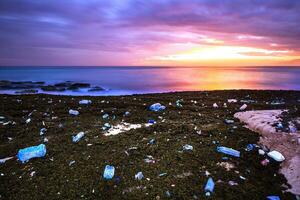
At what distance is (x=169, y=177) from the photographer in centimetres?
359

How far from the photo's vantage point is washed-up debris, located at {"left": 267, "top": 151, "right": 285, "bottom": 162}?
4.05 metres

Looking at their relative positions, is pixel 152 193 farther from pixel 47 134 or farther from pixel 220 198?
pixel 47 134

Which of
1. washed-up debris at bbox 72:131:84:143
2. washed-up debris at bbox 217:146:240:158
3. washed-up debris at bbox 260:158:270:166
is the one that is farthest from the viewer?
washed-up debris at bbox 72:131:84:143

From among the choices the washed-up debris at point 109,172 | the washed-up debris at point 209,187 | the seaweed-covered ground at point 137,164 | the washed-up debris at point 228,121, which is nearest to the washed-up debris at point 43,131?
the seaweed-covered ground at point 137,164

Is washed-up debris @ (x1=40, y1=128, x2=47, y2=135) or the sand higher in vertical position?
the sand

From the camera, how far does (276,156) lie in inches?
162

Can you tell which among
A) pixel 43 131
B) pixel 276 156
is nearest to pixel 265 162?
pixel 276 156

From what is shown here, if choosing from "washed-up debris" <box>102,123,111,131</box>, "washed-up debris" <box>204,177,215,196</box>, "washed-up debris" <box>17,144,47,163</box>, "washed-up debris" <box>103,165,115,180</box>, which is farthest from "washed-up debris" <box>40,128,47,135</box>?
"washed-up debris" <box>204,177,215,196</box>

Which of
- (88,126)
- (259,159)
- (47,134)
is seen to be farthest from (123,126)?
(259,159)

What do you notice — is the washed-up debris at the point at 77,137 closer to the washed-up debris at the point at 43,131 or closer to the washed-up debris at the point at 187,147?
the washed-up debris at the point at 43,131

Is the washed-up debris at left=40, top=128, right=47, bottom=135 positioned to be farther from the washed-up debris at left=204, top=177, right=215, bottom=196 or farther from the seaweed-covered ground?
the washed-up debris at left=204, top=177, right=215, bottom=196

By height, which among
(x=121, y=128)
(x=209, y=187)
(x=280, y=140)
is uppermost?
(x=280, y=140)

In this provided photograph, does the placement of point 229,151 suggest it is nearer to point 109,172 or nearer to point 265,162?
point 265,162

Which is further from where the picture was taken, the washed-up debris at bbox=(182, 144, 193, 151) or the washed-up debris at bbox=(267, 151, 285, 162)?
the washed-up debris at bbox=(182, 144, 193, 151)
